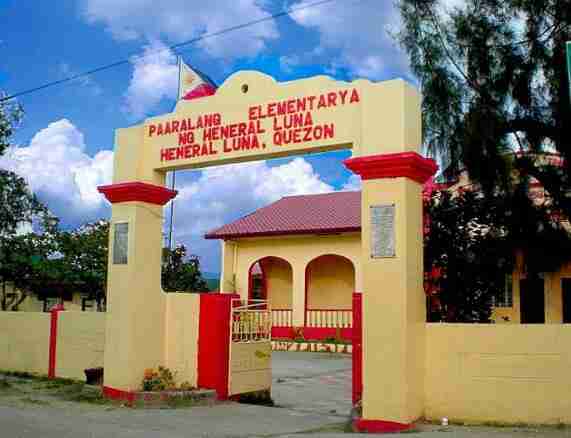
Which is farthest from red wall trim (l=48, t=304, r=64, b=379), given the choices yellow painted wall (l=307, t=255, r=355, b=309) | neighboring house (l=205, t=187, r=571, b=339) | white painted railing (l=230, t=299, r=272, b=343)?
yellow painted wall (l=307, t=255, r=355, b=309)

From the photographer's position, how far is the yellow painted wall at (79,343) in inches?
518

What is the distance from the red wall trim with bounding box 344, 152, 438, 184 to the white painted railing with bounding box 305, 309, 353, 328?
14.2 metres

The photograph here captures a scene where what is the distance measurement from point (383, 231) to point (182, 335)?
4.15m

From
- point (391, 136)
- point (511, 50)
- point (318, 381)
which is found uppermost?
point (511, 50)

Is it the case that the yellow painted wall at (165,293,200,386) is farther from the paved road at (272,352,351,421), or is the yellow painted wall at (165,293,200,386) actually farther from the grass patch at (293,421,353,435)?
the grass patch at (293,421,353,435)

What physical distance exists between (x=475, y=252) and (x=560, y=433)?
4.53 metres

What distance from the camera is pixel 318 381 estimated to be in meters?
15.2

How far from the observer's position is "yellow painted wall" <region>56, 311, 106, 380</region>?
13.2 m

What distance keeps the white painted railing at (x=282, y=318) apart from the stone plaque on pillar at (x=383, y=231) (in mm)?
15234

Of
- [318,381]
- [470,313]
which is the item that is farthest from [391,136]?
[318,381]

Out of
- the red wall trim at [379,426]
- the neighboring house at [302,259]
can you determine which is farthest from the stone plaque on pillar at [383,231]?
the neighboring house at [302,259]

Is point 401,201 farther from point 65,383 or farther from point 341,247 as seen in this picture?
point 341,247

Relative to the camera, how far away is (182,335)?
37.4 feet

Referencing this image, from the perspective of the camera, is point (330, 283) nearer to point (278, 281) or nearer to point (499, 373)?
point (278, 281)
